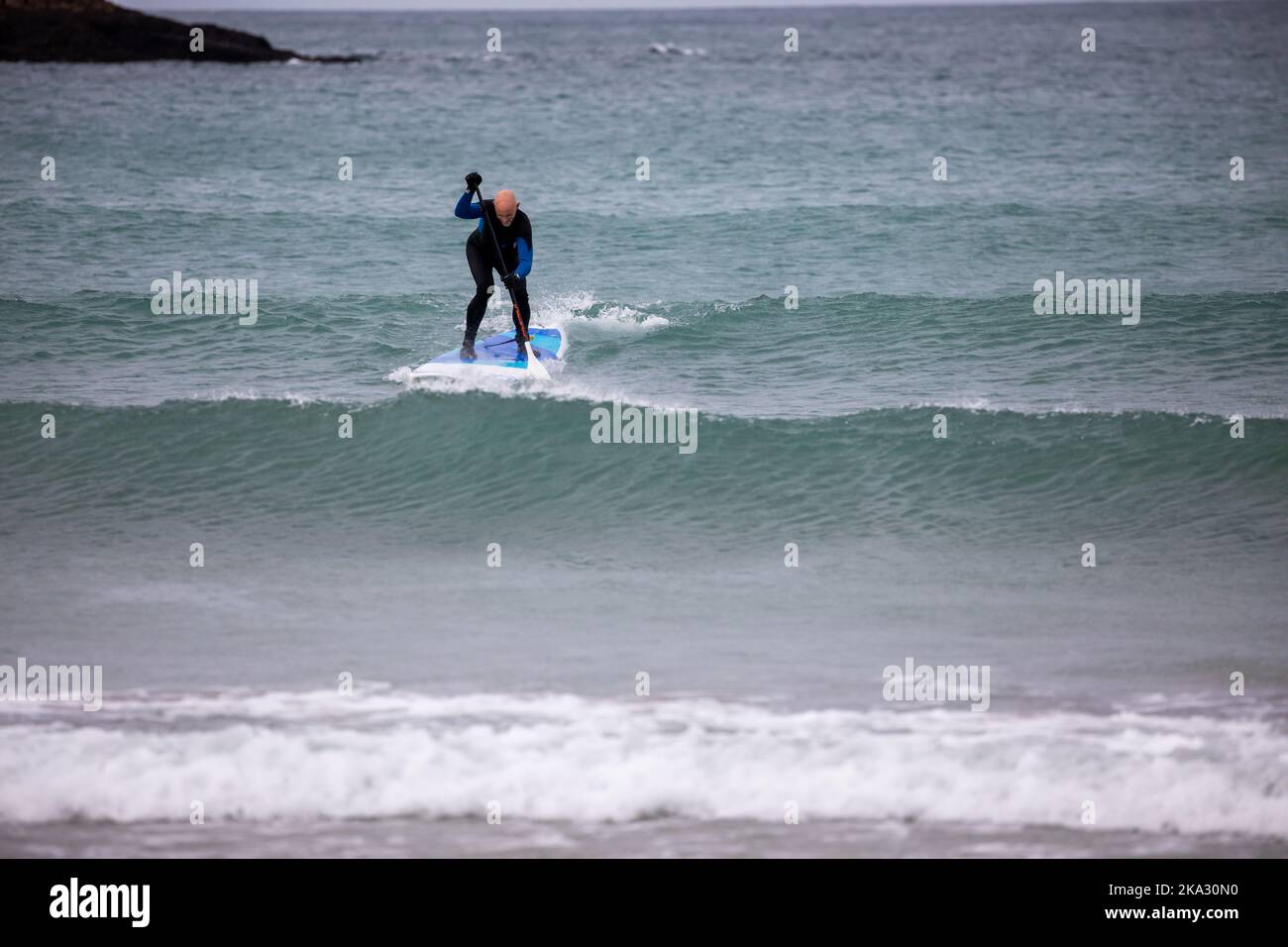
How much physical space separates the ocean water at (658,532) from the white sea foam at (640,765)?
0.02 metres

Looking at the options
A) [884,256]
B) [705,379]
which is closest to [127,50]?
[884,256]

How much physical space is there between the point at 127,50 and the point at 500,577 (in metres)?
56.7

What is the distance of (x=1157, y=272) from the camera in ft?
61.7

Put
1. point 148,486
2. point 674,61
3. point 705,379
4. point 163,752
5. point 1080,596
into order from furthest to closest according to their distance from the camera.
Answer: point 674,61, point 705,379, point 148,486, point 1080,596, point 163,752

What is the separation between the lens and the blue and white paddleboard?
1271 centimetres

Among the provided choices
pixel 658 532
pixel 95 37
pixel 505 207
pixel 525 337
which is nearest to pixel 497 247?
pixel 505 207

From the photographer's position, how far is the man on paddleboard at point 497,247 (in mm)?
11891

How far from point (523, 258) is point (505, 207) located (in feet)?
2.08

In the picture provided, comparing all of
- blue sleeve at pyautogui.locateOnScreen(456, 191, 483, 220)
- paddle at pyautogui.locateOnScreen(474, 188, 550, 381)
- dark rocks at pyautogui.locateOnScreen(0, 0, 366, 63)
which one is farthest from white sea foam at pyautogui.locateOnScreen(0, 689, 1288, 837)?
dark rocks at pyautogui.locateOnScreen(0, 0, 366, 63)

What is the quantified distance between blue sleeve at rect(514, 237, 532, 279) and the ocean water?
1067 mm

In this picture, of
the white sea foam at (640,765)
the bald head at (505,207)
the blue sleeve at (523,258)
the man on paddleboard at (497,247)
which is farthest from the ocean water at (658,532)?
the bald head at (505,207)

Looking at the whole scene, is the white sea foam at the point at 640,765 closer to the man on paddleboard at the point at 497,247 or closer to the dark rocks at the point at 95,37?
the man on paddleboard at the point at 497,247

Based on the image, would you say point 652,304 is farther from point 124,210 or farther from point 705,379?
point 124,210

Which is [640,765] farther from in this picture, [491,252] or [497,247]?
[491,252]
